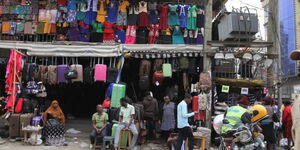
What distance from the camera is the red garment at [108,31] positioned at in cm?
1154

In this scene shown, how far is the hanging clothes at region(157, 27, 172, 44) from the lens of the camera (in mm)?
11633

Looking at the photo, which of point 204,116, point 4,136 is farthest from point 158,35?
point 4,136

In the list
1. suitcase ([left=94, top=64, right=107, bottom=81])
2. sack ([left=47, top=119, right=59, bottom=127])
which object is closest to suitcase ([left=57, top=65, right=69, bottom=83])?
suitcase ([left=94, top=64, right=107, bottom=81])

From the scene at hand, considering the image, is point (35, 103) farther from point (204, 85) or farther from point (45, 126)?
point (204, 85)

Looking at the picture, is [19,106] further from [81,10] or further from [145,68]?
[145,68]

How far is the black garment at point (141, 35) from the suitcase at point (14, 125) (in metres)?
5.38

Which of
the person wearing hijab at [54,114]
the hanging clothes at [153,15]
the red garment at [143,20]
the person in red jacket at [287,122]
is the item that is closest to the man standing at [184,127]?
the person in red jacket at [287,122]

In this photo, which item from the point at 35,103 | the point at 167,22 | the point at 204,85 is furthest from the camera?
the point at 167,22

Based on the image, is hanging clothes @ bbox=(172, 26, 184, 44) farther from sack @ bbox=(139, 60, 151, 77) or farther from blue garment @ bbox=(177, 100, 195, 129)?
blue garment @ bbox=(177, 100, 195, 129)

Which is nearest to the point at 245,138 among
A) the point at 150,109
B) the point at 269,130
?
the point at 269,130

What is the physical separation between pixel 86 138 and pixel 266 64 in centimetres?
705

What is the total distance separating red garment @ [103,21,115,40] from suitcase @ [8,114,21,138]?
4.54m

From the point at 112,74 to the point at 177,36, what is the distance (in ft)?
10.9

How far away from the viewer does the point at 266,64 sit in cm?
984
